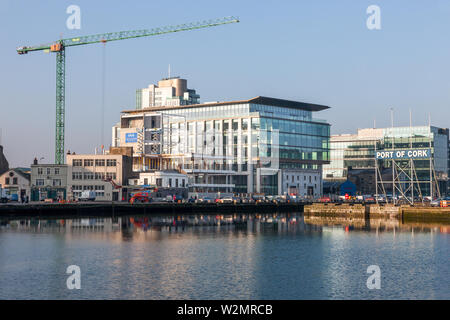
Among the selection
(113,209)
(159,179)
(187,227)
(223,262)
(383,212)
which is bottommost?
(223,262)

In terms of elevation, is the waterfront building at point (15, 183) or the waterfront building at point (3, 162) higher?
the waterfront building at point (3, 162)

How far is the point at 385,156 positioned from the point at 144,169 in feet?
269

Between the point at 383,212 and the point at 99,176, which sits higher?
the point at 99,176

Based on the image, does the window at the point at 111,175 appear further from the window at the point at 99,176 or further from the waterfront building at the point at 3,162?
the waterfront building at the point at 3,162

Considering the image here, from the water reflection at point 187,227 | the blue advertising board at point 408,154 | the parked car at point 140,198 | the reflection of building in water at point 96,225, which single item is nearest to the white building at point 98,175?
the parked car at point 140,198

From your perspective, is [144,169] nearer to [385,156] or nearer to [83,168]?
[83,168]

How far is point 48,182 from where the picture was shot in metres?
159

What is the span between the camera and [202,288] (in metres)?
A: 49.3

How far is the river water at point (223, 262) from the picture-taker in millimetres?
48469

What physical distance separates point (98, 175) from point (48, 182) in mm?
12650

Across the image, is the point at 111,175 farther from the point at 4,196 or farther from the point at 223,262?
the point at 223,262

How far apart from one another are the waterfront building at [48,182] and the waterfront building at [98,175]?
1592mm

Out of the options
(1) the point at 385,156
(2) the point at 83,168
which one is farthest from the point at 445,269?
(2) the point at 83,168

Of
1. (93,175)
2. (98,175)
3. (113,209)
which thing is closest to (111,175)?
(98,175)
